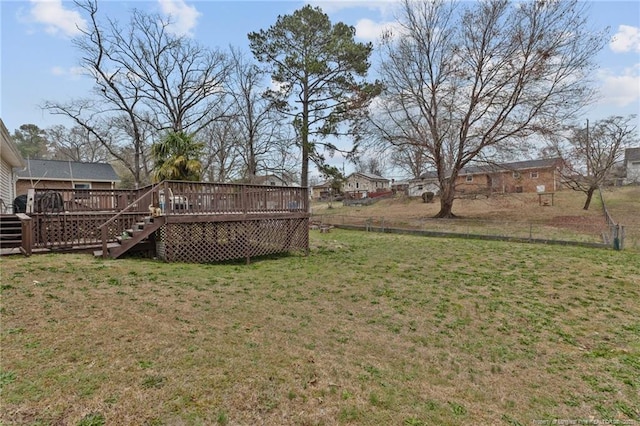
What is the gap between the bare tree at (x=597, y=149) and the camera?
20562 mm

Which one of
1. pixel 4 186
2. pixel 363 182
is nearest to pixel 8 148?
pixel 4 186

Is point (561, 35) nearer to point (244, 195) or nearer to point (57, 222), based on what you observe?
point (244, 195)

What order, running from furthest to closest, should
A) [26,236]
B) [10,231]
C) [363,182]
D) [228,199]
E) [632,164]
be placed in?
1. [363,182]
2. [632,164]
3. [228,199]
4. [10,231]
5. [26,236]

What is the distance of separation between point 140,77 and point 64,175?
7558 mm

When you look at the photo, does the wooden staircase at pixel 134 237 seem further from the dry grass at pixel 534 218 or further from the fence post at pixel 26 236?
the dry grass at pixel 534 218

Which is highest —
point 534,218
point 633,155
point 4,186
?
point 633,155

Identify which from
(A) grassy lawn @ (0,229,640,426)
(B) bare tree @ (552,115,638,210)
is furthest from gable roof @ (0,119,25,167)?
(B) bare tree @ (552,115,638,210)

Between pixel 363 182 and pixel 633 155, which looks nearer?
pixel 633 155

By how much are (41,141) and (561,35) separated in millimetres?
44446

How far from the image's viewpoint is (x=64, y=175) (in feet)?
65.6

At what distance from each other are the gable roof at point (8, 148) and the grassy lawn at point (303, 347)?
4066 mm

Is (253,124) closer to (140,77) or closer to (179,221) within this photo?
(140,77)

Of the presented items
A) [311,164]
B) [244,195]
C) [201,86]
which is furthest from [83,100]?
[244,195]

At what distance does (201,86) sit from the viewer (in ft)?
68.8
